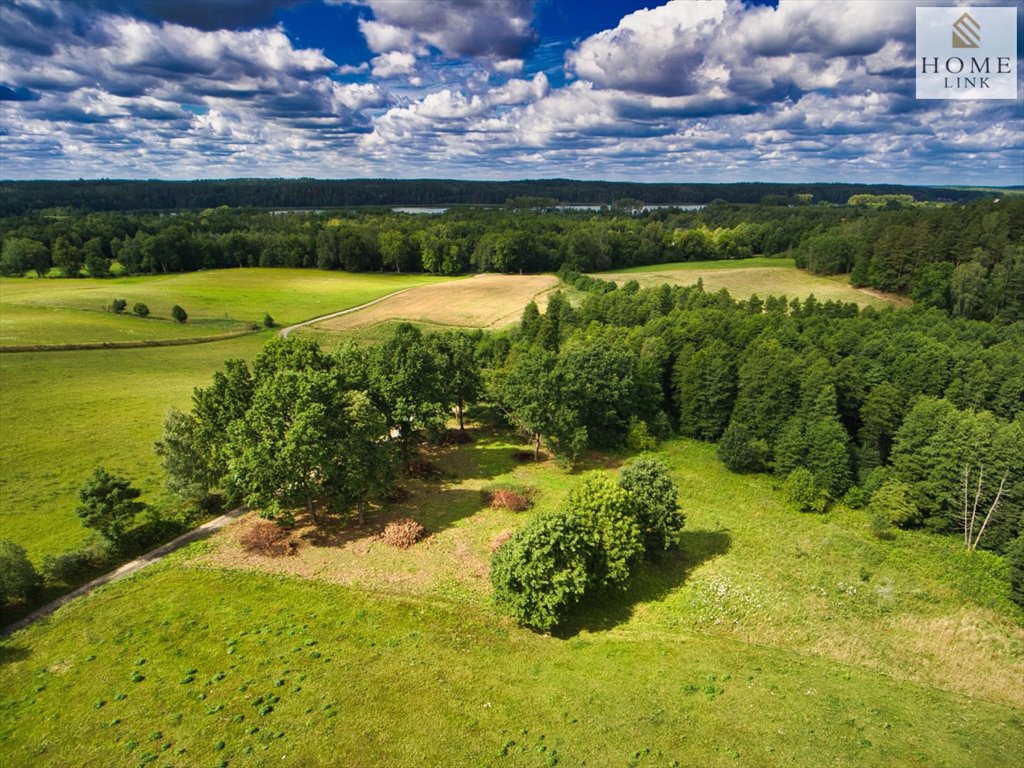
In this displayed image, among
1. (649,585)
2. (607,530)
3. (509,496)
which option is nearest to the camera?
(607,530)

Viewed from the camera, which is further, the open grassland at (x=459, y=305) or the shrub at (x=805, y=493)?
the open grassland at (x=459, y=305)

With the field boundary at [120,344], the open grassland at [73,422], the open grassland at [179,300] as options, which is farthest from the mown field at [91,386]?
the field boundary at [120,344]

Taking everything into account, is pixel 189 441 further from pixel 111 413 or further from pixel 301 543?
pixel 111 413

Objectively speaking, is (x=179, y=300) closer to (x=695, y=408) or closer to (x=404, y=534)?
(x=404, y=534)

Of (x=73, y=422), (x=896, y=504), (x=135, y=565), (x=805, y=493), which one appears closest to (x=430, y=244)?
(x=73, y=422)

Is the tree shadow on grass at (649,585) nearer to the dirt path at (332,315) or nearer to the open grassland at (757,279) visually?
the open grassland at (757,279)

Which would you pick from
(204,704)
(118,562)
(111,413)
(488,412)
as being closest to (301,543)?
(118,562)

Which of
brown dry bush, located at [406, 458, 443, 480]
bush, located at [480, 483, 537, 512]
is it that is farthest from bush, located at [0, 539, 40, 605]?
bush, located at [480, 483, 537, 512]
